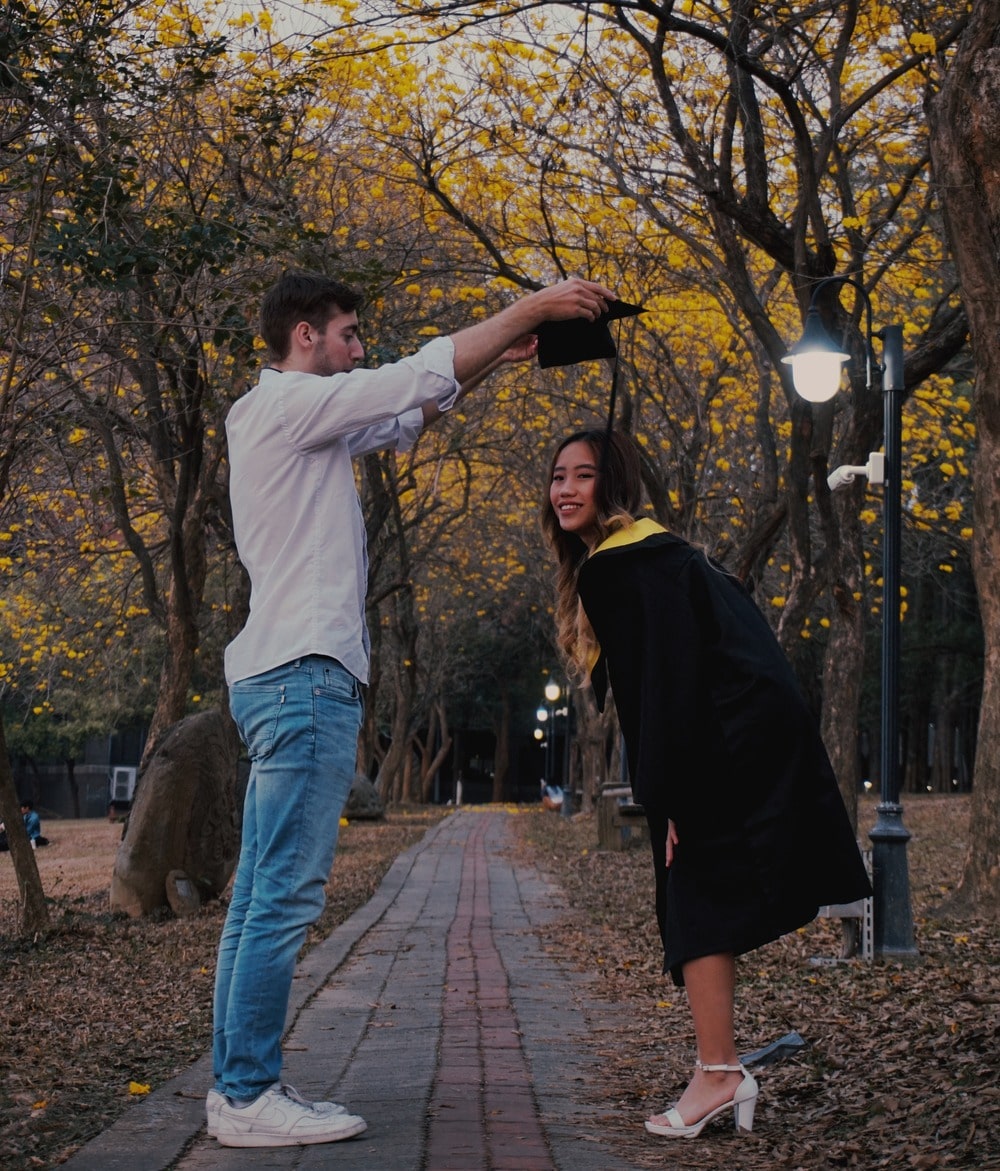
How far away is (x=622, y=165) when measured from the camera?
14359 millimetres

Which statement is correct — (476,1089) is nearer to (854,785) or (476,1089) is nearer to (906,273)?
(854,785)

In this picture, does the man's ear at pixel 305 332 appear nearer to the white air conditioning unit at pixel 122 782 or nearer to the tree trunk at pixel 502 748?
the white air conditioning unit at pixel 122 782

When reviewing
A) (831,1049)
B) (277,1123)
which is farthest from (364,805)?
(277,1123)

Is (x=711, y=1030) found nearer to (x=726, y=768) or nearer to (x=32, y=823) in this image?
(x=726, y=768)

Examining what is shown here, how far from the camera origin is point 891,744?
8094 millimetres

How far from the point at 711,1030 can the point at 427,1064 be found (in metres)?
1.31

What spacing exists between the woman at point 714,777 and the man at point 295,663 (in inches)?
26.8

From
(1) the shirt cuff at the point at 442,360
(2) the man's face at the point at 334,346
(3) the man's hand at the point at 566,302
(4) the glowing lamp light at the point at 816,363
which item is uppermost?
(4) the glowing lamp light at the point at 816,363

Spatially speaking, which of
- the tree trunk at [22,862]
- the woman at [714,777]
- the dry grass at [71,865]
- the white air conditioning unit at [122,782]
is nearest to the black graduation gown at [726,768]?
the woman at [714,777]

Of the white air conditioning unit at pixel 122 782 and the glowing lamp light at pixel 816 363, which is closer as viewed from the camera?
the glowing lamp light at pixel 816 363

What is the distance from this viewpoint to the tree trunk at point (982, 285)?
23.4 feet

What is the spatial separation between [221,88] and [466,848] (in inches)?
396

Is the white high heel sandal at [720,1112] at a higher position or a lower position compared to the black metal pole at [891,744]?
lower

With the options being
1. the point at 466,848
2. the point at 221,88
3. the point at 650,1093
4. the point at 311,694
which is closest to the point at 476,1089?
the point at 650,1093
